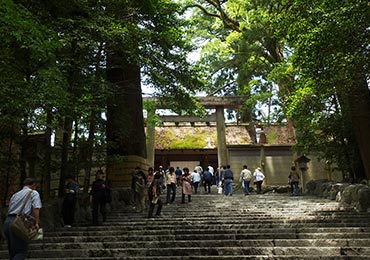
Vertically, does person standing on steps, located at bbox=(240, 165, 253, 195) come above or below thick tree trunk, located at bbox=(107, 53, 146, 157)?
below

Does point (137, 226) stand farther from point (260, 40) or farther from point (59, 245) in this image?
point (260, 40)

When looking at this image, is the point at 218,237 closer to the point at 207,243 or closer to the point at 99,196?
the point at 207,243

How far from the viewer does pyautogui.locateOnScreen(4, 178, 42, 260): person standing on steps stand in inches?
173

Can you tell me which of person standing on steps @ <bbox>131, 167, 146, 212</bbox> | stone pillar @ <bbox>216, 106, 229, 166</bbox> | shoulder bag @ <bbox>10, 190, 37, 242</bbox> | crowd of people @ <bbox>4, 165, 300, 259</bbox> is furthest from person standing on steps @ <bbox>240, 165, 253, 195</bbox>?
shoulder bag @ <bbox>10, 190, 37, 242</bbox>

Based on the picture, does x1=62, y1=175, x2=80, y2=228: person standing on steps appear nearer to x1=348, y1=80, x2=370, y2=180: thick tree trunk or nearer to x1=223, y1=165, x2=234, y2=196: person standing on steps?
x1=223, y1=165, x2=234, y2=196: person standing on steps

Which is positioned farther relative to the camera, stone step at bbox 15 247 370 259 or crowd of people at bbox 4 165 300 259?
stone step at bbox 15 247 370 259

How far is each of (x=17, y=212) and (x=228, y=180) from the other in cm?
1055

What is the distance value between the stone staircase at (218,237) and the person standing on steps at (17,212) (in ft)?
4.74

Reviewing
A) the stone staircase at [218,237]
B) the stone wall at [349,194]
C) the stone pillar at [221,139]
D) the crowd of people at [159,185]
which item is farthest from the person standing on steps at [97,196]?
the stone pillar at [221,139]

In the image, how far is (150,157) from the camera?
2019cm

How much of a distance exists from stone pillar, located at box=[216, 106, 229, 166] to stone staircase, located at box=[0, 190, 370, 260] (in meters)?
10.8

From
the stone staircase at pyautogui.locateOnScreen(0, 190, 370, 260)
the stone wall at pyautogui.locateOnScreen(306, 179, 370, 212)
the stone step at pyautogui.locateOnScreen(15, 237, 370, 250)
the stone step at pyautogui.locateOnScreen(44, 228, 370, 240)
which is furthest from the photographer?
the stone wall at pyautogui.locateOnScreen(306, 179, 370, 212)

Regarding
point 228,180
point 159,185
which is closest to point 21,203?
point 159,185

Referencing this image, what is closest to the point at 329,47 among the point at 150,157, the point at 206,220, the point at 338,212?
the point at 338,212
